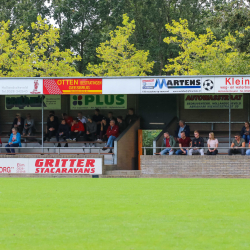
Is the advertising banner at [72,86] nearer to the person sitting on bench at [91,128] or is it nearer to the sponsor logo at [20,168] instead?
the person sitting on bench at [91,128]

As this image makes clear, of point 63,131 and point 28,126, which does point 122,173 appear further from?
point 28,126

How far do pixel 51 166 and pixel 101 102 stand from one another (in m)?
4.87

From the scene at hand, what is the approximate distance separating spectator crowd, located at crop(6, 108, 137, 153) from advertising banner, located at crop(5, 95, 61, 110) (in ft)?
3.05

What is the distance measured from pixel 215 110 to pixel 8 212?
53.1ft

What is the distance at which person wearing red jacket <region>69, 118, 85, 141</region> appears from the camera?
72.5ft

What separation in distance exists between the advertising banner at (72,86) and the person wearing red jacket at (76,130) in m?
2.36

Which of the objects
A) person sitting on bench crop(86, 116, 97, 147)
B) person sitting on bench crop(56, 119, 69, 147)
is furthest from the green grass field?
person sitting on bench crop(56, 119, 69, 147)

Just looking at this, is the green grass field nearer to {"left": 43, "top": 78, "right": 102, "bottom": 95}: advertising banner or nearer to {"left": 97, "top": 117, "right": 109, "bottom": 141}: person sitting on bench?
{"left": 43, "top": 78, "right": 102, "bottom": 95}: advertising banner

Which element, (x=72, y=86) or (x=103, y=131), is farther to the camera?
(x=103, y=131)

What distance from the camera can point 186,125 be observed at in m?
21.0

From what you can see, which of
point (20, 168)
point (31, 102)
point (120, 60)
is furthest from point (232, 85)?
point (120, 60)

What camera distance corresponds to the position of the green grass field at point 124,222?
562 cm

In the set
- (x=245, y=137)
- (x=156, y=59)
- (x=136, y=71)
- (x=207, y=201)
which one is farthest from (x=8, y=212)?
(x=156, y=59)

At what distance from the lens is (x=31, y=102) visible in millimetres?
23672
